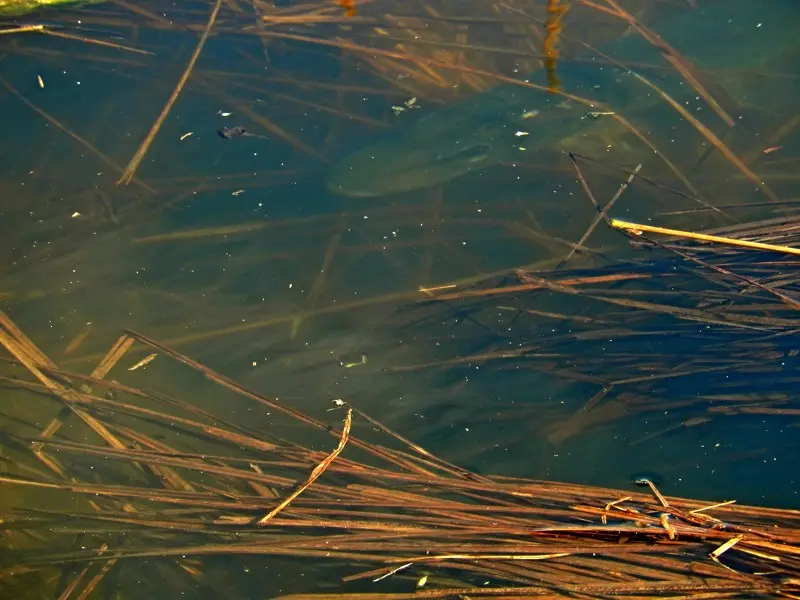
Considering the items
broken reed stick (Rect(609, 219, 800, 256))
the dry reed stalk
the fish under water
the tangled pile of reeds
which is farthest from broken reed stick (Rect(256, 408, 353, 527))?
the dry reed stalk

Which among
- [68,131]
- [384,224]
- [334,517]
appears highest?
[68,131]

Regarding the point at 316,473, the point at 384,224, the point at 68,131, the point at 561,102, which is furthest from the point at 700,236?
the point at 68,131

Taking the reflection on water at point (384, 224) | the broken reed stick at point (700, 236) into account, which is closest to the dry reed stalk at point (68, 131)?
the reflection on water at point (384, 224)

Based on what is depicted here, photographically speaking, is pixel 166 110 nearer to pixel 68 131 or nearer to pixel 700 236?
pixel 68 131

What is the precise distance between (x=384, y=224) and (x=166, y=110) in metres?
1.25

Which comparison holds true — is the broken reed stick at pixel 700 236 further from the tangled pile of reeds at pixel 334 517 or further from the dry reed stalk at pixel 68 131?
the dry reed stalk at pixel 68 131

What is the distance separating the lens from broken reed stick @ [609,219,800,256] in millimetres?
2441

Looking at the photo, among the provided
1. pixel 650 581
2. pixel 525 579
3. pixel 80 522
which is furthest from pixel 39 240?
pixel 650 581

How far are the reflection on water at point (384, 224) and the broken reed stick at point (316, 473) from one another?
71 millimetres

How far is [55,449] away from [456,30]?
2.59m

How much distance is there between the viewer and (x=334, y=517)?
208 centimetres

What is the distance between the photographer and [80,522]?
220 centimetres

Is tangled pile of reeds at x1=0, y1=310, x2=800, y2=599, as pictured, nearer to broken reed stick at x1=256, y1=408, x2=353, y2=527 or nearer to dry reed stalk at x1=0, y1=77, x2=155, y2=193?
broken reed stick at x1=256, y1=408, x2=353, y2=527

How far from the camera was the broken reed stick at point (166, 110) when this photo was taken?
10.1ft
